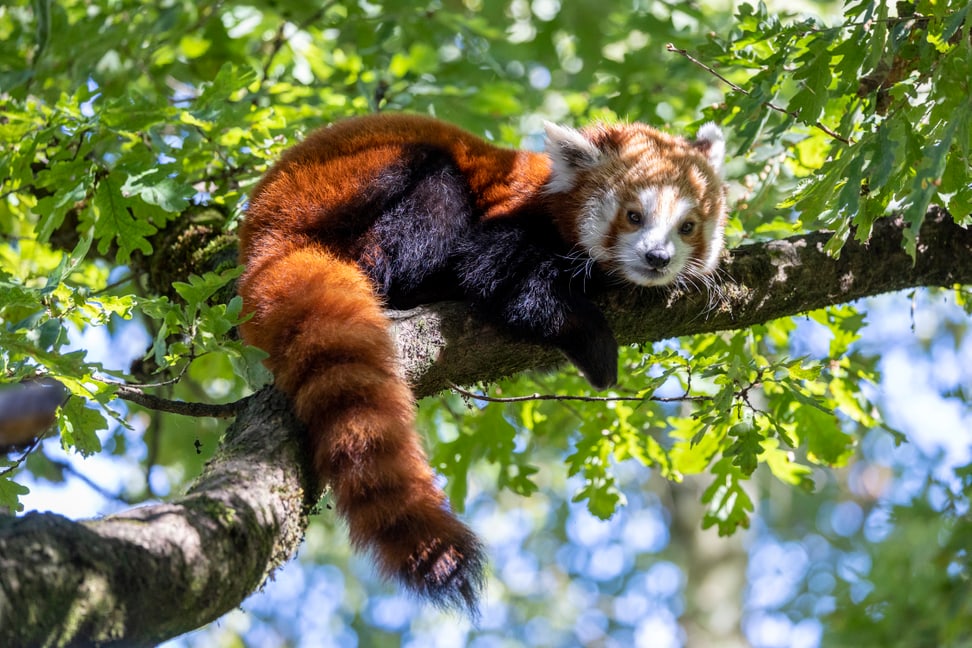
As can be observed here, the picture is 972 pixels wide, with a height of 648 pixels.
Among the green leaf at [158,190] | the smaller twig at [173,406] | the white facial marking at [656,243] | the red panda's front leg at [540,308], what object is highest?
the green leaf at [158,190]

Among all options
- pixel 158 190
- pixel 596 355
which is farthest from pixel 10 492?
pixel 596 355

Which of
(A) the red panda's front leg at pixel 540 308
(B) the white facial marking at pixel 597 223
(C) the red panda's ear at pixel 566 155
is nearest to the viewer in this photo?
(A) the red panda's front leg at pixel 540 308

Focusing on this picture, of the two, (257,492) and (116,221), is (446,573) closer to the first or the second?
(257,492)

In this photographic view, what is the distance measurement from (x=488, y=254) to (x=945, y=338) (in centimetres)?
1115

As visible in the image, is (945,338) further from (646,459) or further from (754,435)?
(754,435)

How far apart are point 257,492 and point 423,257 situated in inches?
68.9

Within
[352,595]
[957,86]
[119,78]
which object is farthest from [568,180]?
[352,595]

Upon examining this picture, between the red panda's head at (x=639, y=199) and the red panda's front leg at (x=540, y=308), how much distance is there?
1.14 feet

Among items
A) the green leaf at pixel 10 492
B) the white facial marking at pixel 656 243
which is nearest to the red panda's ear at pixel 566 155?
the white facial marking at pixel 656 243

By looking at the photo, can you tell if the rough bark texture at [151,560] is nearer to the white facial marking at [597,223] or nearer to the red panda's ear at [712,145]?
the white facial marking at [597,223]

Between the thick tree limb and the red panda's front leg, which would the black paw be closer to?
the red panda's front leg

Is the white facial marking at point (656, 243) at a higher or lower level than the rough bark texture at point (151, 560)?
lower

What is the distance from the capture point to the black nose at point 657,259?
13.6ft

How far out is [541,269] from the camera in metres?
4.23
